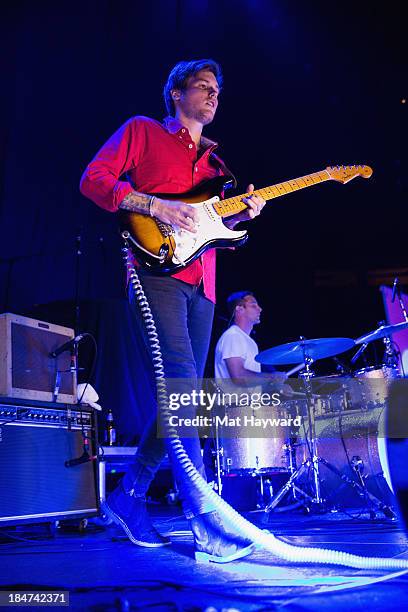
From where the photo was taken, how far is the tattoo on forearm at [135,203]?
224 centimetres

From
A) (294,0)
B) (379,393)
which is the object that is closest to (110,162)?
(379,393)

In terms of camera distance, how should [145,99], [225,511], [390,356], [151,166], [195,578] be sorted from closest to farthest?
[195,578]
[225,511]
[151,166]
[390,356]
[145,99]

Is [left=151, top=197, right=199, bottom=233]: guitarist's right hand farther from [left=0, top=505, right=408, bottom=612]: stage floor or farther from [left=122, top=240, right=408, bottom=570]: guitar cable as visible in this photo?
[left=0, top=505, right=408, bottom=612]: stage floor

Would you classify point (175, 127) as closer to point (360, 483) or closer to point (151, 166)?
point (151, 166)

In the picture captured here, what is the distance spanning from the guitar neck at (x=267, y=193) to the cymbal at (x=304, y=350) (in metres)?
1.39

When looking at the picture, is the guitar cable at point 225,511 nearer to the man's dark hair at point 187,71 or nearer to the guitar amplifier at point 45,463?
the man's dark hair at point 187,71

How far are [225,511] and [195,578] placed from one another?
31 centimetres

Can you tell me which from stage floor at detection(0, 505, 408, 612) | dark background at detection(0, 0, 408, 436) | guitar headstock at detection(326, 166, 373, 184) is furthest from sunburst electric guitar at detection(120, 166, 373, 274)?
dark background at detection(0, 0, 408, 436)

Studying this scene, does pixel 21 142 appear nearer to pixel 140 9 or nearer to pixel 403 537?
pixel 140 9

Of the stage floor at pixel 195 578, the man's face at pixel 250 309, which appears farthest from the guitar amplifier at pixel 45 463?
the man's face at pixel 250 309

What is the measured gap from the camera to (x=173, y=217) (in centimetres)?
223

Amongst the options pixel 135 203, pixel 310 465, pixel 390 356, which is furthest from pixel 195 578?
pixel 390 356

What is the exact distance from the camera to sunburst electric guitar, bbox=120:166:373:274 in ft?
7.21

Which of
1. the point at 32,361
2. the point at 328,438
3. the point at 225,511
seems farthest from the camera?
Answer: the point at 328,438
